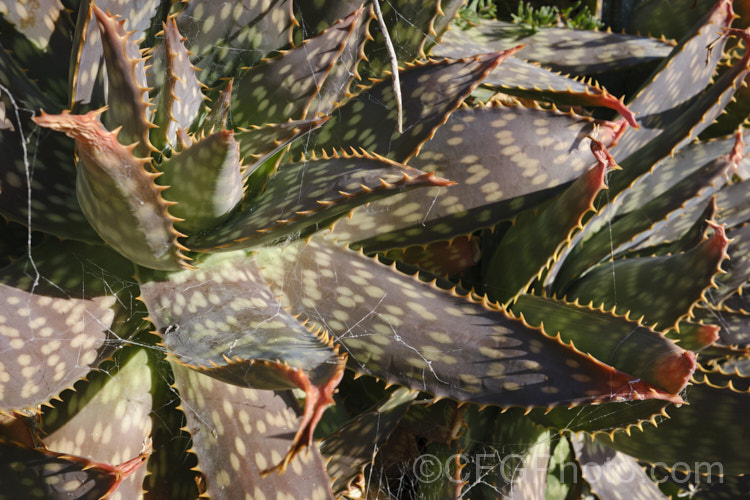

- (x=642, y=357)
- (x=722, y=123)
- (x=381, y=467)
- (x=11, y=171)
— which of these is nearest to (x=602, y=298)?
(x=642, y=357)

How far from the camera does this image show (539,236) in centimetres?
100

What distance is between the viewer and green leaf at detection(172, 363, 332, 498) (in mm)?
849

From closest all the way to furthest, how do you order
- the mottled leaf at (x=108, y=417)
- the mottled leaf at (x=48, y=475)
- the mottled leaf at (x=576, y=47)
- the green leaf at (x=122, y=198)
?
the green leaf at (x=122, y=198) → the mottled leaf at (x=48, y=475) → the mottled leaf at (x=108, y=417) → the mottled leaf at (x=576, y=47)

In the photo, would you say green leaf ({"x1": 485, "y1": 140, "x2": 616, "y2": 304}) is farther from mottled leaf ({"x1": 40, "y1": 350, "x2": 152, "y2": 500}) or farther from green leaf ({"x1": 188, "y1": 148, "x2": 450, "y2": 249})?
mottled leaf ({"x1": 40, "y1": 350, "x2": 152, "y2": 500})

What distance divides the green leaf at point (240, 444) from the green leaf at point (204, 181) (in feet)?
0.67

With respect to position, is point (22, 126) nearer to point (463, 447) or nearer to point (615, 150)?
point (463, 447)

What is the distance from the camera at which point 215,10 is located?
3.20ft

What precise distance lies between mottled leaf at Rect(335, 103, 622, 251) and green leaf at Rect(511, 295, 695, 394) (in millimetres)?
158

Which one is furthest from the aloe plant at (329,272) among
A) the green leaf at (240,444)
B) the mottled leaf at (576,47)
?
the mottled leaf at (576,47)

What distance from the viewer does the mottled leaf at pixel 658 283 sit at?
97 cm

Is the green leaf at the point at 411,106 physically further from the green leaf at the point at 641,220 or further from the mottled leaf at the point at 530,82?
the green leaf at the point at 641,220

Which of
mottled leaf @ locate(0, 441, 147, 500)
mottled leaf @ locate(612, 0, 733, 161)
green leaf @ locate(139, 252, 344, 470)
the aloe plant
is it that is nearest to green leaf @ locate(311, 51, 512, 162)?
the aloe plant

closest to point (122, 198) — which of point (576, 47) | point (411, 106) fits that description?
point (411, 106)

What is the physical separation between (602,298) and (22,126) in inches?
36.1
